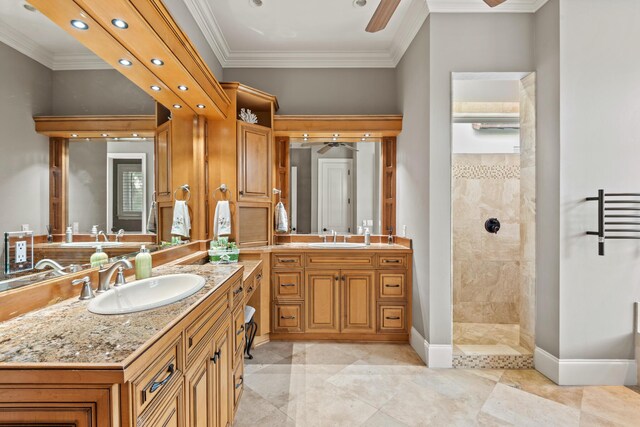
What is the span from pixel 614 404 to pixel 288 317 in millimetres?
2470

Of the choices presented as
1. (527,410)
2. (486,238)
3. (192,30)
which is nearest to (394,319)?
(527,410)

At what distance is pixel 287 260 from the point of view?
2.89m

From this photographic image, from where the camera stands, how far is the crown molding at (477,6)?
2336 millimetres

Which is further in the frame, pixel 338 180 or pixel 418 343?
Answer: pixel 338 180

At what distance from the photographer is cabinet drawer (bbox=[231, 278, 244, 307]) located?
1.71m

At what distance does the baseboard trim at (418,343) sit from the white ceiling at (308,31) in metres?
2.76

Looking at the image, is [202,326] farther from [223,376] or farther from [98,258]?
A: [98,258]

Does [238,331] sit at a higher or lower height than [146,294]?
lower

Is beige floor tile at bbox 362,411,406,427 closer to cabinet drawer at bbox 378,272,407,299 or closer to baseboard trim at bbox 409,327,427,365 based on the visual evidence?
baseboard trim at bbox 409,327,427,365

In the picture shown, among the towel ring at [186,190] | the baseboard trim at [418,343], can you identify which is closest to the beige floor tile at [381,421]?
the baseboard trim at [418,343]

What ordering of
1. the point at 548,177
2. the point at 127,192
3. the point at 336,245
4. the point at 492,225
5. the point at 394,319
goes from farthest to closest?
the point at 492,225 → the point at 336,245 → the point at 394,319 → the point at 548,177 → the point at 127,192

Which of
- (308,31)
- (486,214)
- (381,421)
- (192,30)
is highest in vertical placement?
(308,31)

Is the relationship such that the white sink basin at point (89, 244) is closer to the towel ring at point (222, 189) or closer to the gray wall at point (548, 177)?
the towel ring at point (222, 189)

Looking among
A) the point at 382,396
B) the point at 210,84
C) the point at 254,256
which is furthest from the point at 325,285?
the point at 210,84
